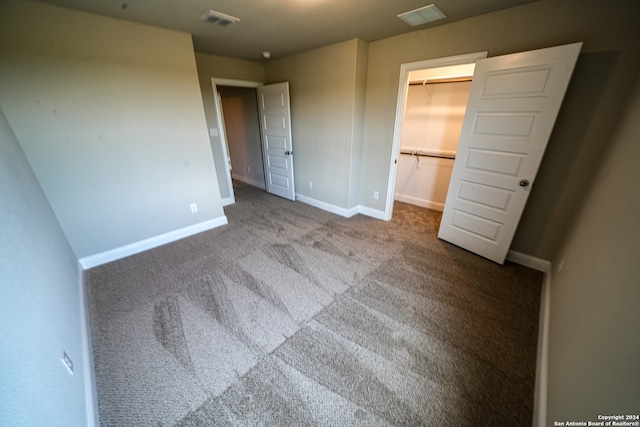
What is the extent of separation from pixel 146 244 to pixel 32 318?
196 cm

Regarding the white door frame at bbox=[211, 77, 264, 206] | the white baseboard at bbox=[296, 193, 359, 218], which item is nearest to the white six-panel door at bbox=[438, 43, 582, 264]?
the white baseboard at bbox=[296, 193, 359, 218]

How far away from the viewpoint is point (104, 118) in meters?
2.26

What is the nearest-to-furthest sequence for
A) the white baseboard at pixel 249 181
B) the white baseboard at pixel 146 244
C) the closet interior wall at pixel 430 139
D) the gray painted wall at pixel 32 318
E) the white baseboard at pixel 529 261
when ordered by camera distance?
the gray painted wall at pixel 32 318
the white baseboard at pixel 529 261
the white baseboard at pixel 146 244
the closet interior wall at pixel 430 139
the white baseboard at pixel 249 181

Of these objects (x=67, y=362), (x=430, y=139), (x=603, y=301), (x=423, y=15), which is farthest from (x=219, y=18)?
(x=603, y=301)

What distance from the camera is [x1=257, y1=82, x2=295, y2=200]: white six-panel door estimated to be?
3.83 metres

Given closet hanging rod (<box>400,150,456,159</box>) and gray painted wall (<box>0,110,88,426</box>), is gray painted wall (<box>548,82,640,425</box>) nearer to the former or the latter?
closet hanging rod (<box>400,150,456,159</box>)

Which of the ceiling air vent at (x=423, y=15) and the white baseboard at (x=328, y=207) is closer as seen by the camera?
the ceiling air vent at (x=423, y=15)

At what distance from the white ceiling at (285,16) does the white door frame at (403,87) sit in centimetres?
33

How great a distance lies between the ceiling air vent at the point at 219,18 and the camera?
2.11 m

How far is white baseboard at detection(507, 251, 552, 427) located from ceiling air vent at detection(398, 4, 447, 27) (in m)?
2.54

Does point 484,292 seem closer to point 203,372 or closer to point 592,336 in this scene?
point 592,336

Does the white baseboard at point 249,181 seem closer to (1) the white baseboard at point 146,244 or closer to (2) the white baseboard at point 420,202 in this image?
(1) the white baseboard at point 146,244

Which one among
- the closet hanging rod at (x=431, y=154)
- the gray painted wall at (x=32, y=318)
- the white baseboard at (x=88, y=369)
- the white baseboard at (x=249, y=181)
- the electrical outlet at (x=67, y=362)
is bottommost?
the white baseboard at (x=88, y=369)

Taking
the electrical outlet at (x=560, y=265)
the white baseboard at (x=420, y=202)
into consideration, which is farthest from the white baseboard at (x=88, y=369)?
the white baseboard at (x=420, y=202)
